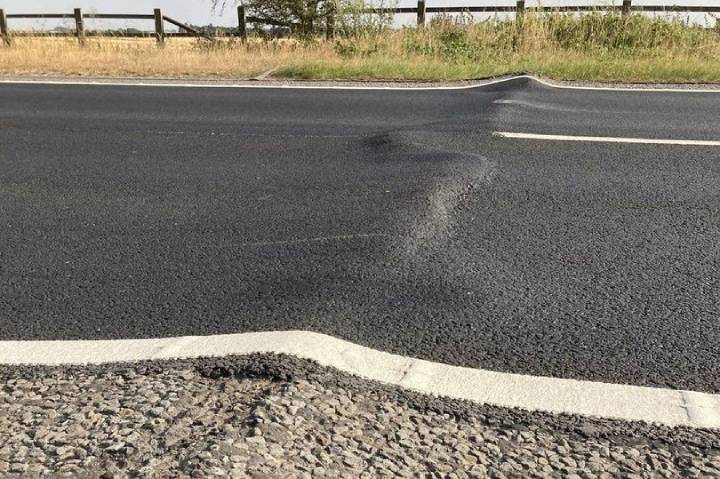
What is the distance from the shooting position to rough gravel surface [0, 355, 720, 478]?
2.10 m

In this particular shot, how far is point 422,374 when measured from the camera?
2.71 m

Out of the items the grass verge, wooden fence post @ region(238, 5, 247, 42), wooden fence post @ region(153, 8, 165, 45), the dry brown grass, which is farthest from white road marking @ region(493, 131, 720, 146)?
wooden fence post @ region(153, 8, 165, 45)

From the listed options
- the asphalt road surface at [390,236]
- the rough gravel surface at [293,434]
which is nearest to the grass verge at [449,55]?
the asphalt road surface at [390,236]

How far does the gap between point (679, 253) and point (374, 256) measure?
1622mm

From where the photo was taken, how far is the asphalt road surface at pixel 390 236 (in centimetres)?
311

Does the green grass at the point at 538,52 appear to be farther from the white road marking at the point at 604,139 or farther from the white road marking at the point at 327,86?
the white road marking at the point at 604,139

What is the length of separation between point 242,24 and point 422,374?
60.9ft

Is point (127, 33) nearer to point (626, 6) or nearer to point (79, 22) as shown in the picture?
point (79, 22)

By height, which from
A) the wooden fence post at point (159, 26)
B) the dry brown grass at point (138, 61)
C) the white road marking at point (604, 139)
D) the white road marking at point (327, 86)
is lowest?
the white road marking at point (604, 139)

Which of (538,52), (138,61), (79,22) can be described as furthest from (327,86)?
(79,22)

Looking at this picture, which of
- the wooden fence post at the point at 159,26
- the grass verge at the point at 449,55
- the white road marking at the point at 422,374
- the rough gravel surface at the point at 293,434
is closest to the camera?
the rough gravel surface at the point at 293,434

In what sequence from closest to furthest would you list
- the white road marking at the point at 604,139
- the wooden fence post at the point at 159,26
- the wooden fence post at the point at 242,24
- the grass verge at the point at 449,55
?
1. the white road marking at the point at 604,139
2. the grass verge at the point at 449,55
3. the wooden fence post at the point at 242,24
4. the wooden fence post at the point at 159,26

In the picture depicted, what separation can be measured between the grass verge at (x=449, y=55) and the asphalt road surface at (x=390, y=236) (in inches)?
163

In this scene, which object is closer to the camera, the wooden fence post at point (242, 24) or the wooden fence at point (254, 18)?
the wooden fence at point (254, 18)
